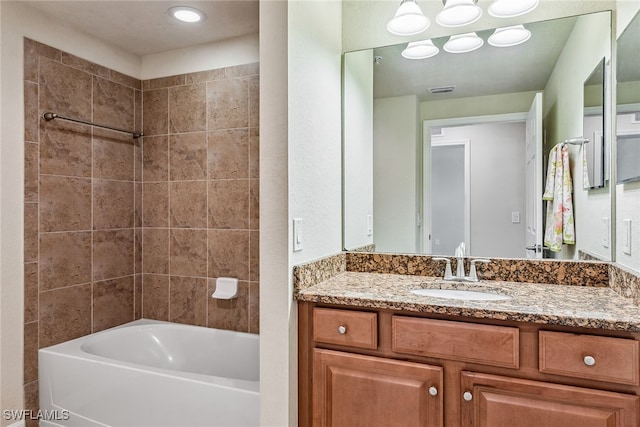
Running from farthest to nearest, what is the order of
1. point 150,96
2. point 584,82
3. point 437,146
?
point 150,96 < point 437,146 < point 584,82

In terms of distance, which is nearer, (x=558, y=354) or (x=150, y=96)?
(x=558, y=354)

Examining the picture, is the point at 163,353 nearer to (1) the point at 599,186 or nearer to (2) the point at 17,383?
(2) the point at 17,383

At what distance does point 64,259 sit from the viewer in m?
2.34

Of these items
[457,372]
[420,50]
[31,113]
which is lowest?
[457,372]

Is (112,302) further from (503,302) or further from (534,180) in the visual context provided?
(534,180)

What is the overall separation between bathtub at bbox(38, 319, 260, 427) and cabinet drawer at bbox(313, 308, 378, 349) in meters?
0.42

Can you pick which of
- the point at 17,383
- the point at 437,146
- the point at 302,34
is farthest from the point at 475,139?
the point at 17,383

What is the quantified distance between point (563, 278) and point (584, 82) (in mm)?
858

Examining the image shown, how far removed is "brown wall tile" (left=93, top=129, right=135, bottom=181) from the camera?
8.36 feet

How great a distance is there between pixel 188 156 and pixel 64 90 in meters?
0.78

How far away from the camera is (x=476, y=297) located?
1667 millimetres

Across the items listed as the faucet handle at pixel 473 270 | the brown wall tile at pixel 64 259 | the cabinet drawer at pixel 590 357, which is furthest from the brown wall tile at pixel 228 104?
the cabinet drawer at pixel 590 357

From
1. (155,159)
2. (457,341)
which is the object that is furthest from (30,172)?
(457,341)

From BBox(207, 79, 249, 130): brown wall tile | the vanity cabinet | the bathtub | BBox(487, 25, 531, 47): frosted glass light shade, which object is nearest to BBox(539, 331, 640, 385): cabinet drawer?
the vanity cabinet
